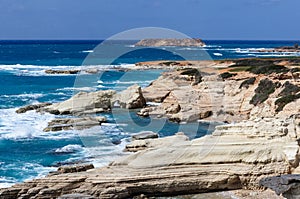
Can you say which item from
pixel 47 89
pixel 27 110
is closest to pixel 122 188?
pixel 27 110

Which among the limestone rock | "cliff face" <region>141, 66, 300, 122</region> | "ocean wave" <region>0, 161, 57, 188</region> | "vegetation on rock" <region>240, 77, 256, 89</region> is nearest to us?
"ocean wave" <region>0, 161, 57, 188</region>

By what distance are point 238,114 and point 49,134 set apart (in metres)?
12.9

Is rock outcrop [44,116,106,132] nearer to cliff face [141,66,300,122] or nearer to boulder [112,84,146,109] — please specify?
cliff face [141,66,300,122]

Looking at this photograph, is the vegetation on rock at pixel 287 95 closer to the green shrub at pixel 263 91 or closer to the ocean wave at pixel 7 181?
the green shrub at pixel 263 91

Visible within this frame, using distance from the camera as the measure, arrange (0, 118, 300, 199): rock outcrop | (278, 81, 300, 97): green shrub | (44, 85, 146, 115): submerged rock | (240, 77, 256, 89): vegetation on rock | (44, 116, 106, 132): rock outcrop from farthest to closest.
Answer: (240, 77, 256, 89): vegetation on rock
(44, 85, 146, 115): submerged rock
(278, 81, 300, 97): green shrub
(44, 116, 106, 132): rock outcrop
(0, 118, 300, 199): rock outcrop

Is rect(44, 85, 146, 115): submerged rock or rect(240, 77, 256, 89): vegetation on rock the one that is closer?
rect(44, 85, 146, 115): submerged rock

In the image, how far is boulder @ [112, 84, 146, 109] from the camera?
36.6m

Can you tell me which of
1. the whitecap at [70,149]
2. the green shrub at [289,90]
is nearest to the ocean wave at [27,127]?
the whitecap at [70,149]

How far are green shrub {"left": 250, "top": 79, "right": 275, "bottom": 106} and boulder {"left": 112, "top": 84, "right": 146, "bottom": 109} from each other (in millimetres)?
9099

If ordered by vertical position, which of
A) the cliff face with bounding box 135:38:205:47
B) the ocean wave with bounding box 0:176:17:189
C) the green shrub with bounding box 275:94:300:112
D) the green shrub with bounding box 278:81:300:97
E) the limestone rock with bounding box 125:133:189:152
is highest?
the cliff face with bounding box 135:38:205:47

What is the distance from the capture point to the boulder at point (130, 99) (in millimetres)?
36625

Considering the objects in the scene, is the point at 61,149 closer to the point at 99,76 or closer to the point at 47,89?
the point at 47,89

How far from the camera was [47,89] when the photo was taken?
52.5m

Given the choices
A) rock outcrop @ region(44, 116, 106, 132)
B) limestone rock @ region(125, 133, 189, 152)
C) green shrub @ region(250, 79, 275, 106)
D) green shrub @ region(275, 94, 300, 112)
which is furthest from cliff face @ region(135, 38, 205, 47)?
limestone rock @ region(125, 133, 189, 152)
